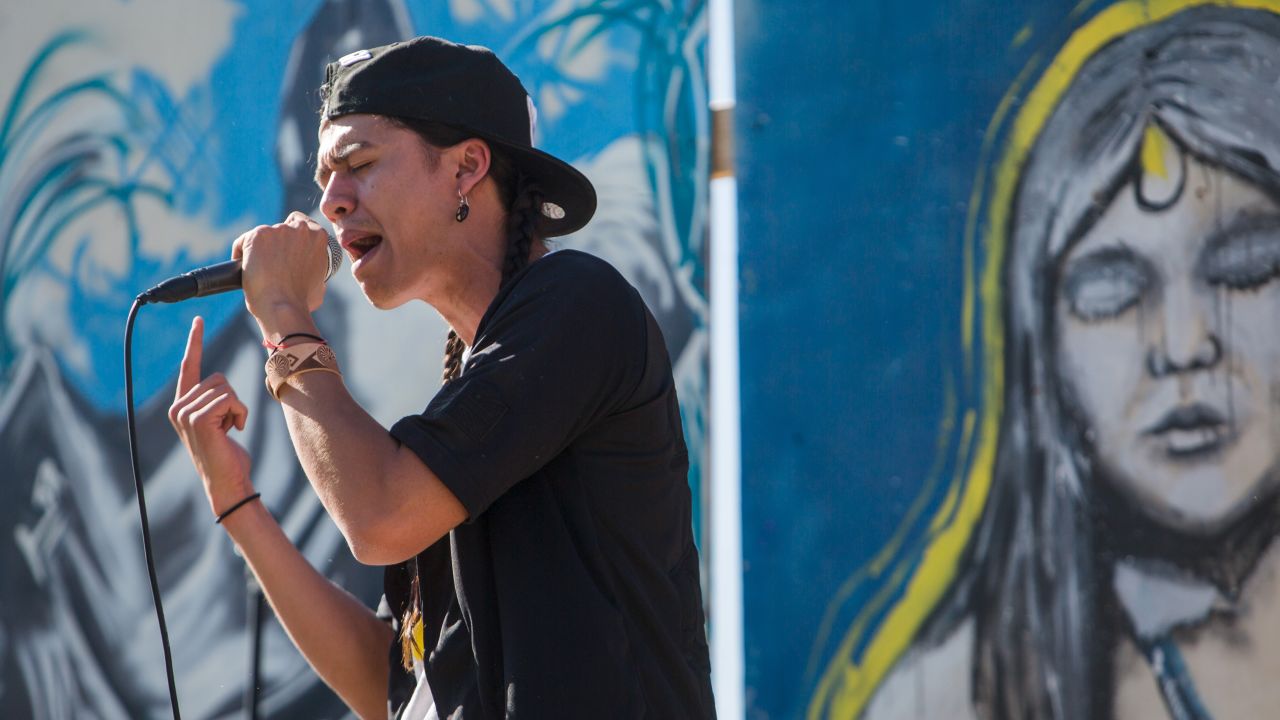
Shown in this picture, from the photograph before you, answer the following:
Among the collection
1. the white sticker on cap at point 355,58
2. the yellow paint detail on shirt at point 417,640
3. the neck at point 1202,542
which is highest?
the white sticker on cap at point 355,58

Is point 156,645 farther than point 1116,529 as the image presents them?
Yes

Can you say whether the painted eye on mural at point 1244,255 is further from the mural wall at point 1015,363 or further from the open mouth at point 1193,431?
the open mouth at point 1193,431

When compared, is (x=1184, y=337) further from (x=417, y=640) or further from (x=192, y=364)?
(x=192, y=364)

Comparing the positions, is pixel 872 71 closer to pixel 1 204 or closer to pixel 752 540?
pixel 752 540

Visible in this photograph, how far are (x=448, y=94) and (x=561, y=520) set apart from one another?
2.08 ft

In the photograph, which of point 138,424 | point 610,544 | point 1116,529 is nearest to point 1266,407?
point 1116,529

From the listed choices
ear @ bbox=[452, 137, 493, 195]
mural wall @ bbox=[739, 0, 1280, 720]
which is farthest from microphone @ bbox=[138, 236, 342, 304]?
mural wall @ bbox=[739, 0, 1280, 720]

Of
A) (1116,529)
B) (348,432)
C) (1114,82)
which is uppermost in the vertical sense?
(1114,82)

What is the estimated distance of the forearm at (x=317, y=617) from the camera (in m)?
1.90

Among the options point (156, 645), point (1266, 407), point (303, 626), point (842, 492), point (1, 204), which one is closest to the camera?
point (303, 626)

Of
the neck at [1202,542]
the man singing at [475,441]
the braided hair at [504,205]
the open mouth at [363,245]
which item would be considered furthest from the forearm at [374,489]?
the neck at [1202,542]

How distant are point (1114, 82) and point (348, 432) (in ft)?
5.51

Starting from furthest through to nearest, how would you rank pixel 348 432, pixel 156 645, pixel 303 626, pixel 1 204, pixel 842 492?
pixel 1 204 → pixel 156 645 → pixel 842 492 → pixel 303 626 → pixel 348 432

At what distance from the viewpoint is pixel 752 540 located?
Answer: 100 inches
